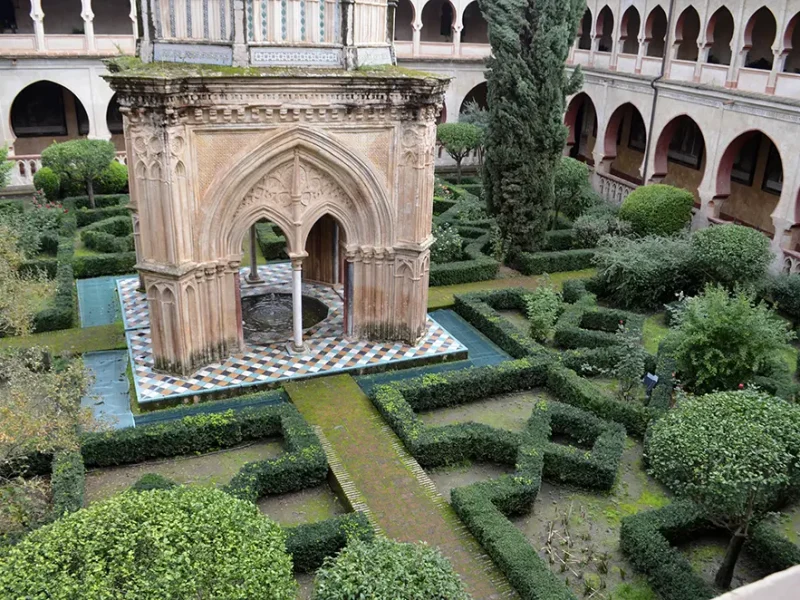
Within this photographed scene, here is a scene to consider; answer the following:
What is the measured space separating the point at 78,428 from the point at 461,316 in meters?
9.78

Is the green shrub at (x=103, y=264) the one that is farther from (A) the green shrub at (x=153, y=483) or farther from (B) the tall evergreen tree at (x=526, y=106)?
(B) the tall evergreen tree at (x=526, y=106)

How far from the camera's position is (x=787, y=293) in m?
19.1

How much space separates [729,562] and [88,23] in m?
27.9

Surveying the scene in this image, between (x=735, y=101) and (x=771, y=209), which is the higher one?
(x=735, y=101)

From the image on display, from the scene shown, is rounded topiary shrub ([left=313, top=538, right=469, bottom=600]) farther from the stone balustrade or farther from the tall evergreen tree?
the stone balustrade

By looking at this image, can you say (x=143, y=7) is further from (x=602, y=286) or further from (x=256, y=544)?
(x=602, y=286)

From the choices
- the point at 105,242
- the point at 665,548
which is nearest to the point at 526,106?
the point at 105,242

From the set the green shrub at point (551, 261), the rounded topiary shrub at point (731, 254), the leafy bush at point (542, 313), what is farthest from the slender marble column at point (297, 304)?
the rounded topiary shrub at point (731, 254)

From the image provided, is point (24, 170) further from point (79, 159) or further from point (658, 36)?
point (658, 36)

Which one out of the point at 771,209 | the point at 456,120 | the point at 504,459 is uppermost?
the point at 456,120

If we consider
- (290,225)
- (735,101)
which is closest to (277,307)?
(290,225)

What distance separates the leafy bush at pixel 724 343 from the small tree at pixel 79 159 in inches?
758

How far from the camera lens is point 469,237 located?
23.9 m

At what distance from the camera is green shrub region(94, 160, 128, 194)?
85.6 ft
